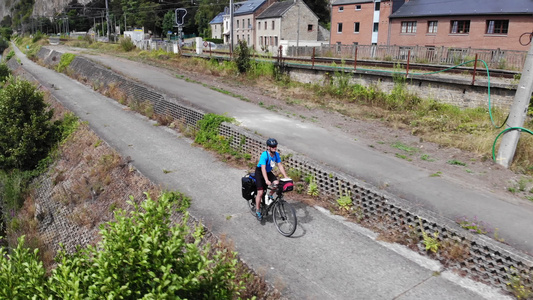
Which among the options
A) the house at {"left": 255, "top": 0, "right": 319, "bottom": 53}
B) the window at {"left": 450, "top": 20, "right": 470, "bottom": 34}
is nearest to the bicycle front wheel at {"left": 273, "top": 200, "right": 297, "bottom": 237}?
the window at {"left": 450, "top": 20, "right": 470, "bottom": 34}

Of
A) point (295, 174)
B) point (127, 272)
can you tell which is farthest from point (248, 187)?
point (127, 272)

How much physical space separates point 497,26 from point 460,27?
3.21 m

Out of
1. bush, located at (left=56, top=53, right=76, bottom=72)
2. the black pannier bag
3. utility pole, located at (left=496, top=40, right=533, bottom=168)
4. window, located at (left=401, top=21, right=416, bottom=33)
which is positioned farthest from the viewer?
window, located at (left=401, top=21, right=416, bottom=33)

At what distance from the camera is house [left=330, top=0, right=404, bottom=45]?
42.9m

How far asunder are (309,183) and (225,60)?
1780 centimetres

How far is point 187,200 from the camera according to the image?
816 centimetres

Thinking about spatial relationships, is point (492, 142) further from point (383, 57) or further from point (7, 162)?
point (7, 162)

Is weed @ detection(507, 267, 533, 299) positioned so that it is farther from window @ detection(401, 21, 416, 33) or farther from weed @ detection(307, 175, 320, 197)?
window @ detection(401, 21, 416, 33)

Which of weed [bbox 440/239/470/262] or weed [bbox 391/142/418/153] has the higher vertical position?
weed [bbox 391/142/418/153]

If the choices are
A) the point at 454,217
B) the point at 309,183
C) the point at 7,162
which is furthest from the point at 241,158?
the point at 7,162

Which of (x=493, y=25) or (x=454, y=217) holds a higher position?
(x=493, y=25)

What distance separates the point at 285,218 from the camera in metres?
6.85

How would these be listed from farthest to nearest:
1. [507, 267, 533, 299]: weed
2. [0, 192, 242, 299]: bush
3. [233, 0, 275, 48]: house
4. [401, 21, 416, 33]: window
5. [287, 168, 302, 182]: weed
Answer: [233, 0, 275, 48]: house, [401, 21, 416, 33]: window, [287, 168, 302, 182]: weed, [507, 267, 533, 299]: weed, [0, 192, 242, 299]: bush

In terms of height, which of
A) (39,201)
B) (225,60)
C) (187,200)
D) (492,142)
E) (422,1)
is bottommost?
(39,201)
